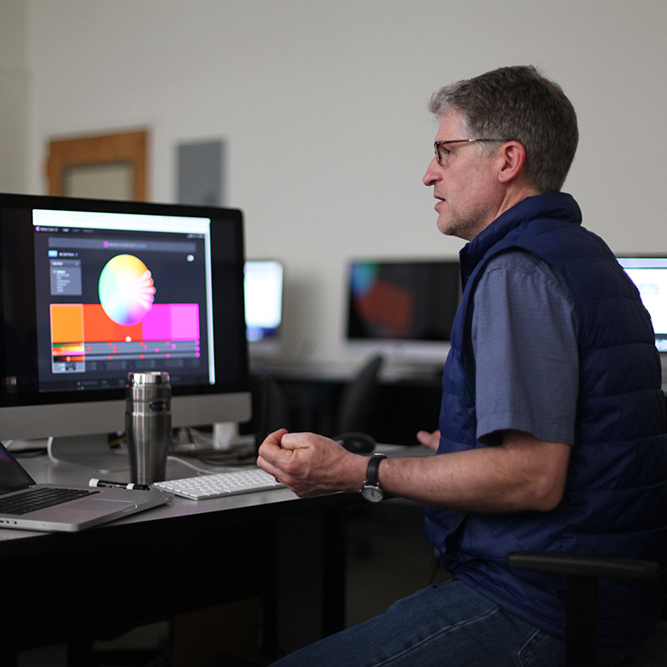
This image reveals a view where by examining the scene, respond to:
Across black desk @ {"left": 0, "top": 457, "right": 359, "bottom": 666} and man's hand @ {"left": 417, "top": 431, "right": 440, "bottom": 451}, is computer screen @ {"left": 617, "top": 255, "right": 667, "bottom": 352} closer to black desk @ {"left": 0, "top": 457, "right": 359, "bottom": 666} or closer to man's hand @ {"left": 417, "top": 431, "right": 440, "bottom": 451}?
man's hand @ {"left": 417, "top": 431, "right": 440, "bottom": 451}

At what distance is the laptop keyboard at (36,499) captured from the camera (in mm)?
1058

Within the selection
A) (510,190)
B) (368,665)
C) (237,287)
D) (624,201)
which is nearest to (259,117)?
(624,201)

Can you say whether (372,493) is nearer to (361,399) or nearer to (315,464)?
(315,464)

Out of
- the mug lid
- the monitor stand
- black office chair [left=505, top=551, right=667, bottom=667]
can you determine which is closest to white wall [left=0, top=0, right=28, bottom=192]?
the monitor stand

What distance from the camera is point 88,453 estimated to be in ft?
5.30

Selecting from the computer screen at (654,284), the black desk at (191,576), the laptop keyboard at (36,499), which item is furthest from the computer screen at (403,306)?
the laptop keyboard at (36,499)

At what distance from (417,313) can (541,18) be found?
1.65 m

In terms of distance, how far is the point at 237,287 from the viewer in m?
1.67

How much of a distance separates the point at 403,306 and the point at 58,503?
10.7ft

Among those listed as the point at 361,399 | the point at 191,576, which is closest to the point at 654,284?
the point at 361,399

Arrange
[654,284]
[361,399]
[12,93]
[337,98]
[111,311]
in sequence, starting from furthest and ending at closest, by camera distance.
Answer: [12,93] < [337,98] < [361,399] < [654,284] < [111,311]

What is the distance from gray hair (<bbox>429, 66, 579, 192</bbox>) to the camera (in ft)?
3.90

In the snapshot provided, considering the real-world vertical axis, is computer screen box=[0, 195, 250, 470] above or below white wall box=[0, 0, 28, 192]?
below

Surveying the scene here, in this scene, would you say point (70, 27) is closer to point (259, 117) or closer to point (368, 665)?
point (259, 117)
